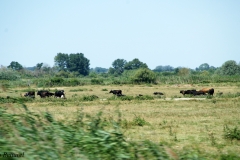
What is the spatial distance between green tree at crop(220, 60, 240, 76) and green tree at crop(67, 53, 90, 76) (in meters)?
54.7

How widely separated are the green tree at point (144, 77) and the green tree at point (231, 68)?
31.8 meters

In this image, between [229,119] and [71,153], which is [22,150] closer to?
[71,153]

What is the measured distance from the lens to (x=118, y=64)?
138750 millimetres

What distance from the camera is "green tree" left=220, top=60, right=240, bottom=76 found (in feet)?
270

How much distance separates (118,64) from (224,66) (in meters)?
60.6

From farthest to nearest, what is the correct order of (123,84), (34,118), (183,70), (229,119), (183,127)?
(183,70)
(123,84)
(229,119)
(183,127)
(34,118)

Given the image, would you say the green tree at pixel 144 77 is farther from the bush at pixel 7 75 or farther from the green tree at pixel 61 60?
the green tree at pixel 61 60

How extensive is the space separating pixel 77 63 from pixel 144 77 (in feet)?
218

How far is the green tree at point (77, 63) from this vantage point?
121 metres

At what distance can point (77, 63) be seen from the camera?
12175 cm

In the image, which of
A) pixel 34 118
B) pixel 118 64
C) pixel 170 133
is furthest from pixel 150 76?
pixel 118 64

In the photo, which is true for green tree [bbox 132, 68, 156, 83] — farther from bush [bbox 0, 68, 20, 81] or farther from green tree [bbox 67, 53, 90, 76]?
green tree [bbox 67, 53, 90, 76]

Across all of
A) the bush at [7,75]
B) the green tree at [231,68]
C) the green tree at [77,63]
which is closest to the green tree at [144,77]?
the bush at [7,75]

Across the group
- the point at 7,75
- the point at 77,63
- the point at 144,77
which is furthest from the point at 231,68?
→ the point at 77,63
